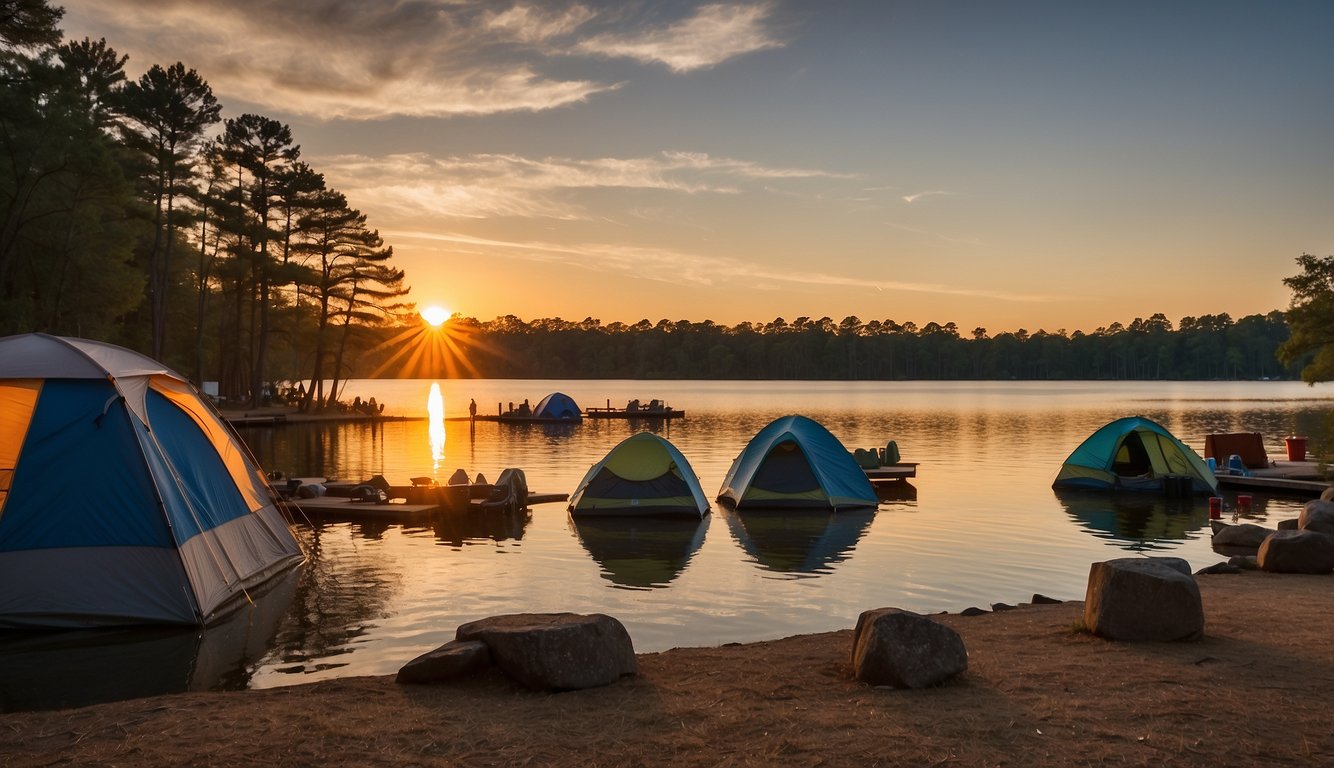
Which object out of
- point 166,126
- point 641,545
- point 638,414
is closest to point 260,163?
point 166,126

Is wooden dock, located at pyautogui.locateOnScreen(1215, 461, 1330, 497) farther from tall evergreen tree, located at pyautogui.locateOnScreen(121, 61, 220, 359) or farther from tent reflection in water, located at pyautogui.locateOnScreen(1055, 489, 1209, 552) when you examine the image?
tall evergreen tree, located at pyautogui.locateOnScreen(121, 61, 220, 359)

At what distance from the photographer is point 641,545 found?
1845 centimetres

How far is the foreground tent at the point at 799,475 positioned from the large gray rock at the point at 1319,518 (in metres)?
9.13

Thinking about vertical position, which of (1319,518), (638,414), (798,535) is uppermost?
(638,414)

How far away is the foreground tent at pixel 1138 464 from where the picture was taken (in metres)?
26.4

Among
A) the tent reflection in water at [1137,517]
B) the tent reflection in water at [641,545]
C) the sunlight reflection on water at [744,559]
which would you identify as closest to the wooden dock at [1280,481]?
the sunlight reflection on water at [744,559]

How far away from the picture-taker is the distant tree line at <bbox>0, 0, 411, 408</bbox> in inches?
1444

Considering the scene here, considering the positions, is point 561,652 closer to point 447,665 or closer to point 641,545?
point 447,665

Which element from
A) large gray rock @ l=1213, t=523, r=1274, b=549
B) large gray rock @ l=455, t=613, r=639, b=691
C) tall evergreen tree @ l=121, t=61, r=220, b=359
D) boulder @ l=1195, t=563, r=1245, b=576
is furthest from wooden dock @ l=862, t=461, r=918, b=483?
tall evergreen tree @ l=121, t=61, r=220, b=359

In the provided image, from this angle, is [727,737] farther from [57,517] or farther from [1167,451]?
[1167,451]

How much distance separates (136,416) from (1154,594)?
11.3 meters

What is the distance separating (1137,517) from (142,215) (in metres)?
44.7

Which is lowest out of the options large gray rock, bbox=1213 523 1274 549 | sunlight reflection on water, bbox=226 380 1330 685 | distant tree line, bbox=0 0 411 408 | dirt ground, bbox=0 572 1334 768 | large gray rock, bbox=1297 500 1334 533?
sunlight reflection on water, bbox=226 380 1330 685

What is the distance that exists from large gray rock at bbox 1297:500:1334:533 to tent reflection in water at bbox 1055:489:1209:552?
272 centimetres
